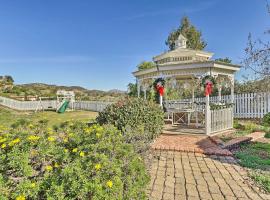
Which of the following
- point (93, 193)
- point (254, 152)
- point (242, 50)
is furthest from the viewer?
point (242, 50)

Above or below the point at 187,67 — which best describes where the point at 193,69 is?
below

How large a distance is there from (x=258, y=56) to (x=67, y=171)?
6.92 meters

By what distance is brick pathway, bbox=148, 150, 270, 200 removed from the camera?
332 centimetres

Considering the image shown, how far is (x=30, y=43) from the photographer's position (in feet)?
73.7

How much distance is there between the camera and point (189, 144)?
21.2ft

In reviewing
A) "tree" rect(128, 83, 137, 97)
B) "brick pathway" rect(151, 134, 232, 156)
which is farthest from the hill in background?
"brick pathway" rect(151, 134, 232, 156)

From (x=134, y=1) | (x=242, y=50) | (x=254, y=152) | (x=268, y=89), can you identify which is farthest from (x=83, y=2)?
(x=254, y=152)

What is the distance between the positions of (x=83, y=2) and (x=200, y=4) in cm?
799

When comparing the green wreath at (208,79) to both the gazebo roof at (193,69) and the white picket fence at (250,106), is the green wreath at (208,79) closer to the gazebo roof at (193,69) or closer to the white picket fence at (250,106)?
the gazebo roof at (193,69)

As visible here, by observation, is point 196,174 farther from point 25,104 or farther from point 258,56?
point 25,104

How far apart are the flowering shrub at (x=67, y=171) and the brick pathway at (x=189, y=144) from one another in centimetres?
335

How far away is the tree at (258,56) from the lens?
6469mm

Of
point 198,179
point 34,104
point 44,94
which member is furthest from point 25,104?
point 198,179

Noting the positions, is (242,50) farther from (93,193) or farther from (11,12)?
(11,12)
